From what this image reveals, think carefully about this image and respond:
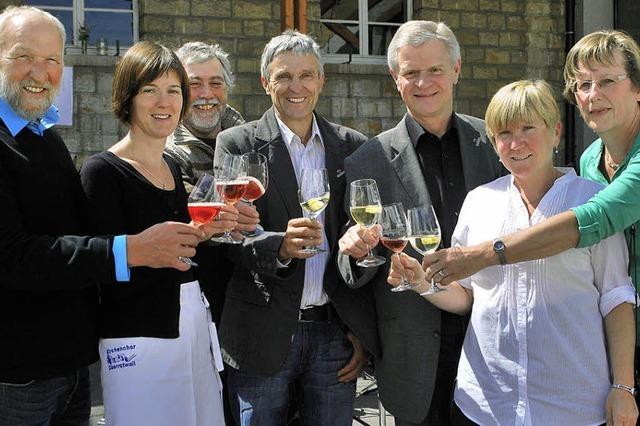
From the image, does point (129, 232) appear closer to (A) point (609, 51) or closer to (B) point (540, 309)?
(B) point (540, 309)

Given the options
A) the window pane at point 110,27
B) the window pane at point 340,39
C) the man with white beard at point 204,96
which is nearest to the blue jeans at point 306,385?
the man with white beard at point 204,96

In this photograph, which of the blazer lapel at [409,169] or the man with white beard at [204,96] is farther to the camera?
the man with white beard at [204,96]

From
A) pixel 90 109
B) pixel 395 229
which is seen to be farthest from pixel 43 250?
pixel 90 109

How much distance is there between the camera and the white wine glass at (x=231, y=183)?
2676 mm

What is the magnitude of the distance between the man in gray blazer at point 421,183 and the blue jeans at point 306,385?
0.20m

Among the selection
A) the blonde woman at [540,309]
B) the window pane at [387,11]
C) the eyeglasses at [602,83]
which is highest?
the window pane at [387,11]

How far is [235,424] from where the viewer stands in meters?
3.43

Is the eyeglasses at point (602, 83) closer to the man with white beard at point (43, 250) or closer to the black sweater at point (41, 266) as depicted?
the man with white beard at point (43, 250)

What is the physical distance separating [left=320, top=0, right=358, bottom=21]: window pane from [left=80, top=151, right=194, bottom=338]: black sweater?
8033mm

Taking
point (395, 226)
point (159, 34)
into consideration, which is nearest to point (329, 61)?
point (159, 34)

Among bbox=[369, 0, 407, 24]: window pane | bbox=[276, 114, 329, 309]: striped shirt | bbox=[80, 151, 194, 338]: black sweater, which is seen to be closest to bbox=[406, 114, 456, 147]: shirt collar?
bbox=[276, 114, 329, 309]: striped shirt

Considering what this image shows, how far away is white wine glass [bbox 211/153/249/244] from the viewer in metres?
2.68

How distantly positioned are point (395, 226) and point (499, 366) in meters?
0.61

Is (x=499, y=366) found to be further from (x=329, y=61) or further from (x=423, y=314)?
(x=329, y=61)
